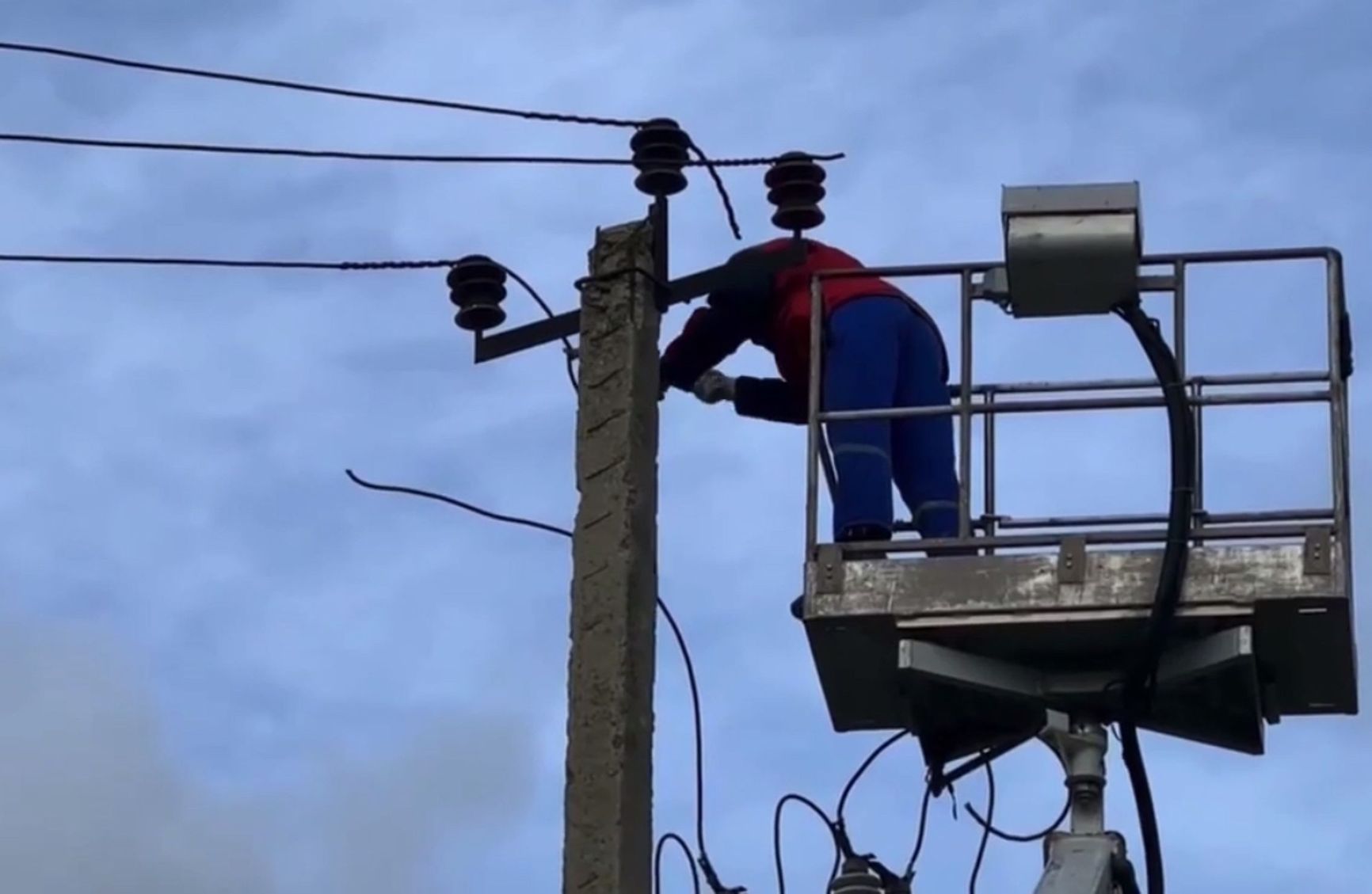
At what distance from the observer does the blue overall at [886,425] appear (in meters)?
12.8

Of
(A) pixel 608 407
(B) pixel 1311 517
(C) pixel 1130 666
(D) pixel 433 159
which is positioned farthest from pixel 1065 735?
(D) pixel 433 159

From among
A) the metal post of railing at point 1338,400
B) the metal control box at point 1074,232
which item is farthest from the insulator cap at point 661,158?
the metal post of railing at point 1338,400

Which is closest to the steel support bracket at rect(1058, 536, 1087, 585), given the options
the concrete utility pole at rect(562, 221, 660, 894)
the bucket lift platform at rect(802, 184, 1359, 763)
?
the bucket lift platform at rect(802, 184, 1359, 763)

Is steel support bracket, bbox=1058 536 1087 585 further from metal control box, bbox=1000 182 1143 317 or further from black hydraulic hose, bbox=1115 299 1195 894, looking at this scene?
metal control box, bbox=1000 182 1143 317

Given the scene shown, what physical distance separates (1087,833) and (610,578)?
2468 millimetres

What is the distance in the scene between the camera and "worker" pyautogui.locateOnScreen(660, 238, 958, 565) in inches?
506

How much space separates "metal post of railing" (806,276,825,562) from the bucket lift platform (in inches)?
0.4

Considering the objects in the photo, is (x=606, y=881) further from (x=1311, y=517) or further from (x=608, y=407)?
(x=1311, y=517)

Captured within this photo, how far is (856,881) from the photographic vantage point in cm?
1188

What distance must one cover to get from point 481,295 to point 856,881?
2469 mm

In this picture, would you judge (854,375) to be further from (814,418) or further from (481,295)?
(481,295)

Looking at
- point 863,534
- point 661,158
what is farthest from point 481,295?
point 863,534

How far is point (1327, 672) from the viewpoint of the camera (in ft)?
40.4

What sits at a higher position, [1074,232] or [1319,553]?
[1074,232]
